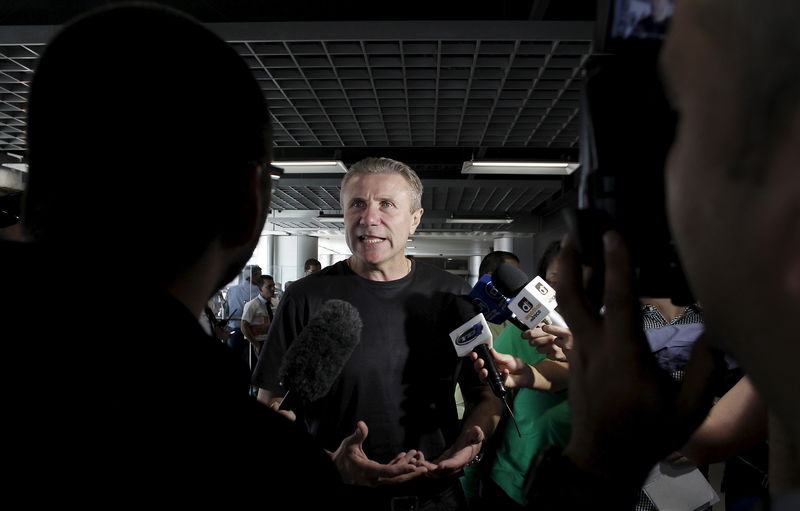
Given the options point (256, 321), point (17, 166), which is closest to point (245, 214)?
point (256, 321)

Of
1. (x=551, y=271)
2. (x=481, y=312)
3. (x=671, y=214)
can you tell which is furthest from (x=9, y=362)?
(x=551, y=271)

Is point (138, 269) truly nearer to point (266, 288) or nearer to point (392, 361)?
point (392, 361)

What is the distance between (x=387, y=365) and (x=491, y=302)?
39cm

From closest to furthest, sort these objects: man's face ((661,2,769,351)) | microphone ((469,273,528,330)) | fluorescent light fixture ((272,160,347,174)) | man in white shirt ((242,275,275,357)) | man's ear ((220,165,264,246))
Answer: man's face ((661,2,769,351)) → man's ear ((220,165,264,246)) → microphone ((469,273,528,330)) → man in white shirt ((242,275,275,357)) → fluorescent light fixture ((272,160,347,174))

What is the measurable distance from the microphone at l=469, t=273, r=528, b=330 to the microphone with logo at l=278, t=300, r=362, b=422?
431 millimetres

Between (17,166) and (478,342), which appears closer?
(478,342)

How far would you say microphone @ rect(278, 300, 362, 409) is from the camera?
1312 millimetres

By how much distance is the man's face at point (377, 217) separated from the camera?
1.63 metres

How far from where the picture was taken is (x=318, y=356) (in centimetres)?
134

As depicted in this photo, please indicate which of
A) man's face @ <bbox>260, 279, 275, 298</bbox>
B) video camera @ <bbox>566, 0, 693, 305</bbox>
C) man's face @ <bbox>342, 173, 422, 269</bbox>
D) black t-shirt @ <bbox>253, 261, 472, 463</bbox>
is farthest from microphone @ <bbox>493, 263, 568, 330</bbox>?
man's face @ <bbox>260, 279, 275, 298</bbox>

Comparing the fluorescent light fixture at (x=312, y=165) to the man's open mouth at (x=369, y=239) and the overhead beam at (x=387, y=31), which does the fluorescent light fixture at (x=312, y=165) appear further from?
the man's open mouth at (x=369, y=239)

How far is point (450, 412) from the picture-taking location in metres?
1.57

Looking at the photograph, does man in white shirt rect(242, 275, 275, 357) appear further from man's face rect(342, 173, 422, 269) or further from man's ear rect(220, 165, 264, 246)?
man's ear rect(220, 165, 264, 246)

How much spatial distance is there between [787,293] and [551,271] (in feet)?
8.52
